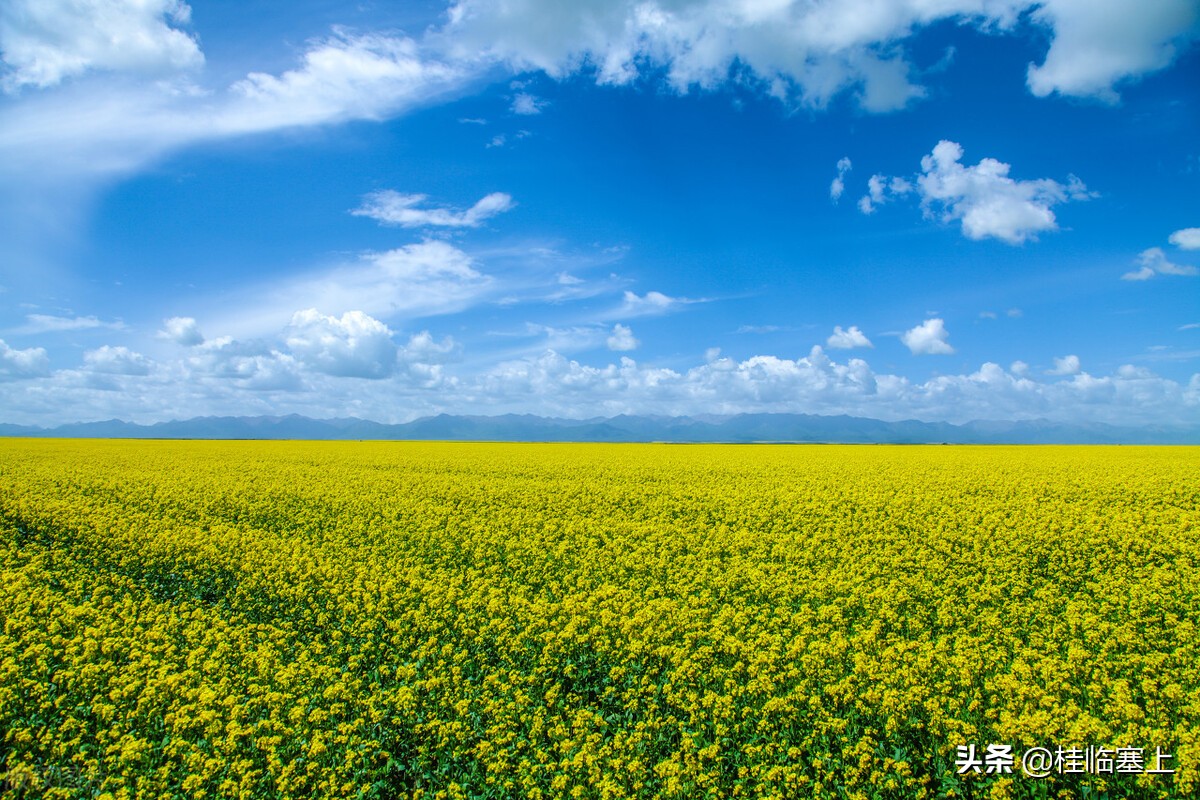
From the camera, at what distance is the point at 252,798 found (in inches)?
256

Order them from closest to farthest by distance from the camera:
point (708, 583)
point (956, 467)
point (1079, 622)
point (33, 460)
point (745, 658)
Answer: point (745, 658)
point (1079, 622)
point (708, 583)
point (956, 467)
point (33, 460)

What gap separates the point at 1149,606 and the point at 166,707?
51.3 feet

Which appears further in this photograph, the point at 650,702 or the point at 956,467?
the point at 956,467

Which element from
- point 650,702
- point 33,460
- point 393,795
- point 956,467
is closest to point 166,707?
point 393,795

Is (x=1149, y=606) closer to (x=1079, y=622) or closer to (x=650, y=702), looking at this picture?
(x=1079, y=622)

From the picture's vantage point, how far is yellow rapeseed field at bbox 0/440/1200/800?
6738 millimetres

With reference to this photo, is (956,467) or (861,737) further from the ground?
(956,467)

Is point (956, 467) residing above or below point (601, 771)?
above

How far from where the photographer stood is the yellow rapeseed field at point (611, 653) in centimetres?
674

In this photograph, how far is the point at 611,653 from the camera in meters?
9.29

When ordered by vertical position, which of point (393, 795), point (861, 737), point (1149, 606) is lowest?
point (393, 795)

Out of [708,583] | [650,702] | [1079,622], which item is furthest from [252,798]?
[1079,622]

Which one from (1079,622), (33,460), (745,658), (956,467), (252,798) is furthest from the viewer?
(33,460)

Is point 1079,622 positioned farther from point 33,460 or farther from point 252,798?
point 33,460
